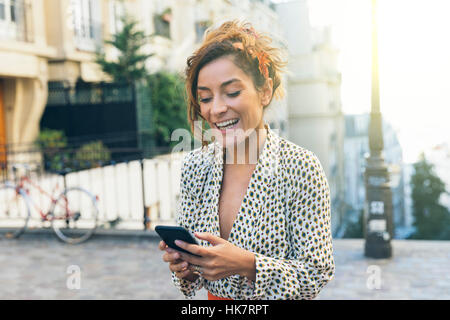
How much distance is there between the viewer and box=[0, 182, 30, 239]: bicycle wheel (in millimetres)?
8211

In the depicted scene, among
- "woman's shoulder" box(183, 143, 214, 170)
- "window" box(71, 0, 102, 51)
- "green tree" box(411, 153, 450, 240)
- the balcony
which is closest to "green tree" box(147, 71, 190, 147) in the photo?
"window" box(71, 0, 102, 51)

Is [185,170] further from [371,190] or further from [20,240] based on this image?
[20,240]

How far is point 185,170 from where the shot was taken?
1864 millimetres

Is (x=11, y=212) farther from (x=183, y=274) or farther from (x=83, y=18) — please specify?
(x=83, y=18)

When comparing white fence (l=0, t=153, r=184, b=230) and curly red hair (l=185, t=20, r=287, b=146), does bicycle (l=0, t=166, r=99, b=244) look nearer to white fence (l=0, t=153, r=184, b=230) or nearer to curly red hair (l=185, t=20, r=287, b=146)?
white fence (l=0, t=153, r=184, b=230)

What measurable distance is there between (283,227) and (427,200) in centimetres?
2780

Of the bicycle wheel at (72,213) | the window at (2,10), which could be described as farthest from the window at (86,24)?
the bicycle wheel at (72,213)

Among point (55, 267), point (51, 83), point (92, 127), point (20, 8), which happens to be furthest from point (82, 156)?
Result: point (55, 267)

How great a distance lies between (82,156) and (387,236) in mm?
10609

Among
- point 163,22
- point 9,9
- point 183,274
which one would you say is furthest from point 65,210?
point 163,22

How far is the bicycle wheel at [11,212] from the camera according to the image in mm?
8211

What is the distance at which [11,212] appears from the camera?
9.53m

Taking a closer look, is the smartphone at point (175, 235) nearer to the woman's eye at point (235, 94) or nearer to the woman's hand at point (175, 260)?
the woman's hand at point (175, 260)

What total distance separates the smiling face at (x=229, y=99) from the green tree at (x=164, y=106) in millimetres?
16965
